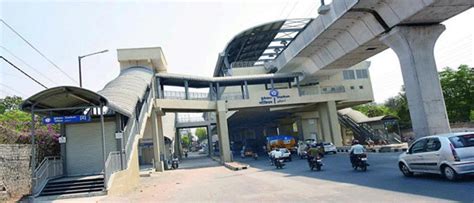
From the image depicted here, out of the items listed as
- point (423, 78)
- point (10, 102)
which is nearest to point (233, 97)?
point (423, 78)

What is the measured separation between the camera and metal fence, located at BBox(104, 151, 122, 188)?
13812mm

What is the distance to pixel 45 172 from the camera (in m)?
14.5

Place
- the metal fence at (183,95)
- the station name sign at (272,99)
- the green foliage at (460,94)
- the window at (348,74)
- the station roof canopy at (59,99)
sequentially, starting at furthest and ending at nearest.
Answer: the window at (348,74)
the green foliage at (460,94)
the station name sign at (272,99)
the metal fence at (183,95)
the station roof canopy at (59,99)

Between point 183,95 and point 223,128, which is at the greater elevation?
point 183,95

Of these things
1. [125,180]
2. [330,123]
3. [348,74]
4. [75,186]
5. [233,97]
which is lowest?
[125,180]

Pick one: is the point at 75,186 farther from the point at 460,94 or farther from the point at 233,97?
the point at 460,94

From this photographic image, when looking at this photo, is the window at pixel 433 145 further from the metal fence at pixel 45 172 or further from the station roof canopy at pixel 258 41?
the station roof canopy at pixel 258 41

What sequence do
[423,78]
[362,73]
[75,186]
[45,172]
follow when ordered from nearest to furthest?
[75,186], [45,172], [423,78], [362,73]

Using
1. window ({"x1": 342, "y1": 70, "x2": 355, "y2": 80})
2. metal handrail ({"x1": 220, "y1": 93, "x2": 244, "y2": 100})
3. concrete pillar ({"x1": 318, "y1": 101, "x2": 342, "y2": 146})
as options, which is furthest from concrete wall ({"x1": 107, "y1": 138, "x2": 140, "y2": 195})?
window ({"x1": 342, "y1": 70, "x2": 355, "y2": 80})

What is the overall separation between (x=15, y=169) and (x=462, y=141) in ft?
54.7

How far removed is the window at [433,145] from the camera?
10883 millimetres

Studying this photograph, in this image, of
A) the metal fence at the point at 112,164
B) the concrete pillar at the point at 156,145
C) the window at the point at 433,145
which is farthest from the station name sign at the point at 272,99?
the window at the point at 433,145

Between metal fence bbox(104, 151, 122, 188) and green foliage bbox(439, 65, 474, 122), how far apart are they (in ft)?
134

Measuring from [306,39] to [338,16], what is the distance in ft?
22.6
